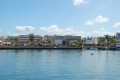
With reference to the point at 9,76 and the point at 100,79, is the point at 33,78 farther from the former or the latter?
the point at 100,79

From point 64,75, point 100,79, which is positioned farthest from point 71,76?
point 100,79

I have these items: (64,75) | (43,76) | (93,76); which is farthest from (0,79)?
(93,76)

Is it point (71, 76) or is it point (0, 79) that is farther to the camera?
point (71, 76)

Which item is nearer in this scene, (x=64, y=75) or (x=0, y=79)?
(x=0, y=79)

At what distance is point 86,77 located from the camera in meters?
40.1

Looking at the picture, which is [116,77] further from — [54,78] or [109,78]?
[54,78]

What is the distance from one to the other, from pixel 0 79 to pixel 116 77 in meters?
14.4

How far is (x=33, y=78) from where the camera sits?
128 feet

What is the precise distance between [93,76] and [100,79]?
7.94 feet

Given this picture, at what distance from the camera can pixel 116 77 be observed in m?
40.8

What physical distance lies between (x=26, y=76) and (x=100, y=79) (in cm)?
920

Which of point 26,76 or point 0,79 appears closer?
point 0,79

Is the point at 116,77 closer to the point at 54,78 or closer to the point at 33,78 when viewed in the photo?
the point at 54,78

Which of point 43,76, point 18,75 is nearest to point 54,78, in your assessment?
point 43,76
